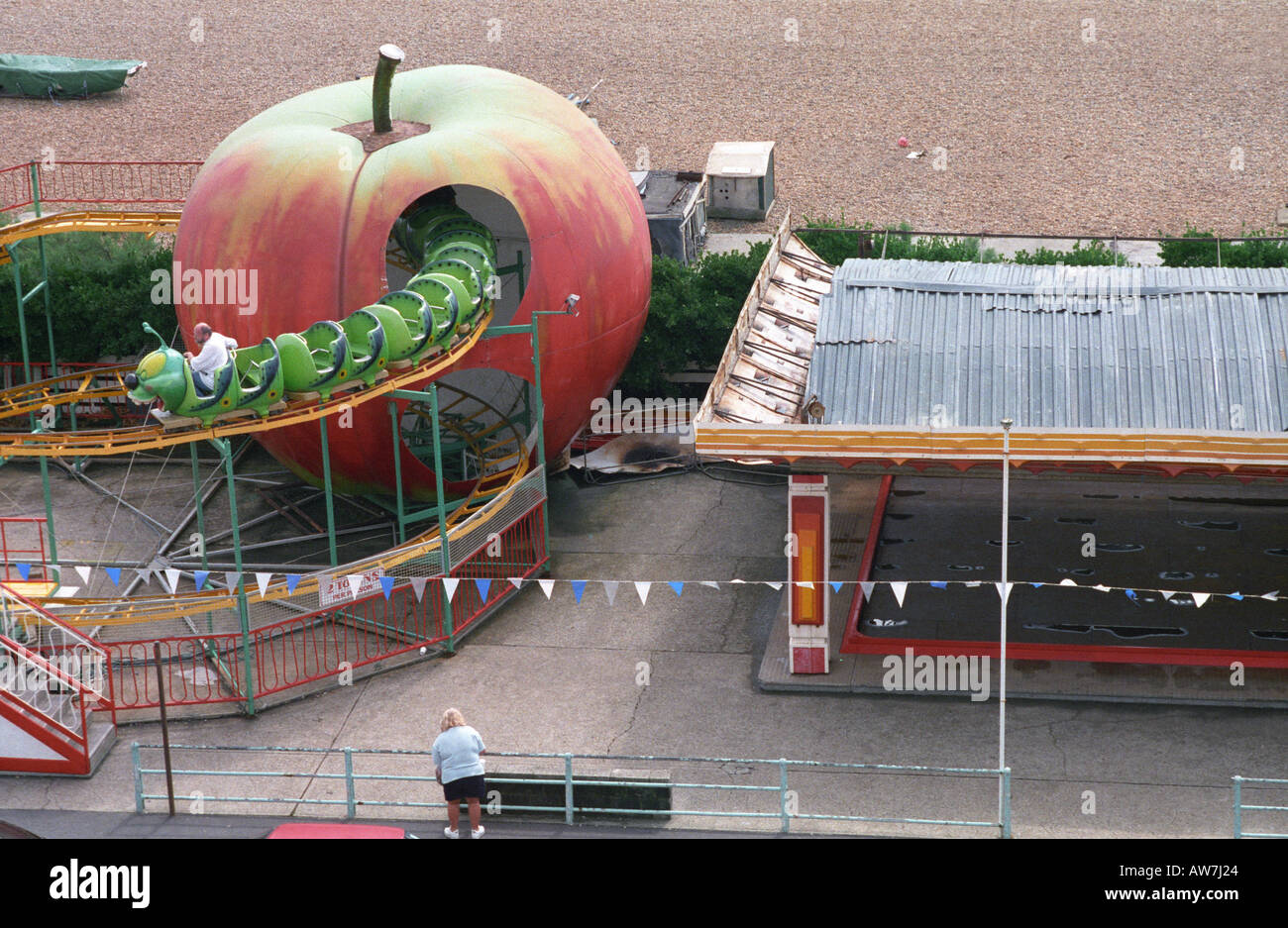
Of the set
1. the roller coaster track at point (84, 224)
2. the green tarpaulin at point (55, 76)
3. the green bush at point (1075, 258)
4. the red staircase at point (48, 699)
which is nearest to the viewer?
the red staircase at point (48, 699)

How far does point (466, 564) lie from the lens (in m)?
22.4

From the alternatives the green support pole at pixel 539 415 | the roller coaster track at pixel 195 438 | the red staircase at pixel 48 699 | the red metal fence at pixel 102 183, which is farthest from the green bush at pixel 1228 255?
the red metal fence at pixel 102 183

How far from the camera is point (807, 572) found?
19.2 m

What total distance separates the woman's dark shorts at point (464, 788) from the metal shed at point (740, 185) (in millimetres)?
18710

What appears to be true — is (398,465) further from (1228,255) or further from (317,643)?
(1228,255)

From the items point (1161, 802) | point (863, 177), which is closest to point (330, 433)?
point (1161, 802)

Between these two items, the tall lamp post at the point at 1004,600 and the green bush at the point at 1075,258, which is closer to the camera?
the tall lamp post at the point at 1004,600

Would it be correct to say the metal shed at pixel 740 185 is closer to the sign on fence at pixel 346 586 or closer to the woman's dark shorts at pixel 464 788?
the sign on fence at pixel 346 586

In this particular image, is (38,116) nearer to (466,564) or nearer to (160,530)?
(160,530)

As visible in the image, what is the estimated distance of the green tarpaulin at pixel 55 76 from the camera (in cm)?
3903

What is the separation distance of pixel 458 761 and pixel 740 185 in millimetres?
18840

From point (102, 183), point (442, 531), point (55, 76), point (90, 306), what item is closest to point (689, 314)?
point (442, 531)

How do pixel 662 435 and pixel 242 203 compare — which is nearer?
pixel 242 203

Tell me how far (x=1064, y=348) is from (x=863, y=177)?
16.5 meters
